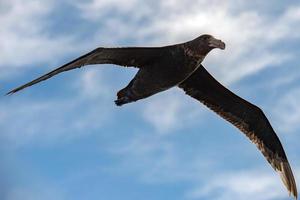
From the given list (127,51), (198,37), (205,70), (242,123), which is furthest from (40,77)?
(242,123)

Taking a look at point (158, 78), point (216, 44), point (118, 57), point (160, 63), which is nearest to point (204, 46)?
point (216, 44)

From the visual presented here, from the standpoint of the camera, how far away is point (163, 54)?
17.7m

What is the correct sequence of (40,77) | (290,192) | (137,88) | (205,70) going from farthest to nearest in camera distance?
(290,192)
(205,70)
(137,88)
(40,77)

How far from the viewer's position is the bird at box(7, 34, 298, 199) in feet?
56.6

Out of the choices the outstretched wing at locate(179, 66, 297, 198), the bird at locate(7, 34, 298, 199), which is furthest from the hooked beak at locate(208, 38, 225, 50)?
the outstretched wing at locate(179, 66, 297, 198)

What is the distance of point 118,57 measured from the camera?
1731 cm

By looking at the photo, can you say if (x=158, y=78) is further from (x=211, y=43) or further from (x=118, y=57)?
(x=211, y=43)

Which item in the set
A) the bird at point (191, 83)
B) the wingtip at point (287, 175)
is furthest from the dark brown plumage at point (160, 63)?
the wingtip at point (287, 175)

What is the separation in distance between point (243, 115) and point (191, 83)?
6.11ft

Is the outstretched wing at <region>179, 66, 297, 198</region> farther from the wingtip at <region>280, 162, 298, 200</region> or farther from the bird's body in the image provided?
the bird's body

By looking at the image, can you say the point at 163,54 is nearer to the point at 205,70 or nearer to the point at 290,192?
the point at 205,70

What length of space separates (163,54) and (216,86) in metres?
3.15

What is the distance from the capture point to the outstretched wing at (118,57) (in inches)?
618

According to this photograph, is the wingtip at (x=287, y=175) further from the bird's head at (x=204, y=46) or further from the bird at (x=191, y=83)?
the bird's head at (x=204, y=46)
